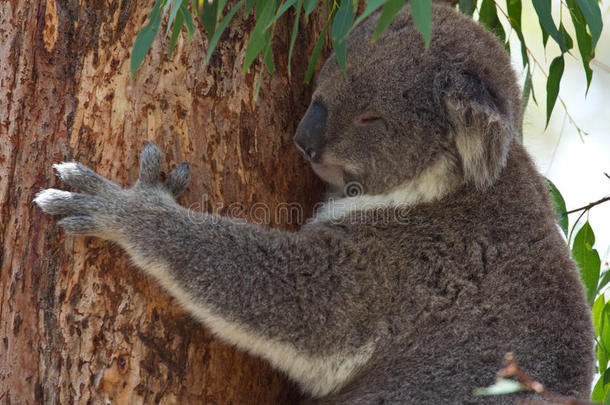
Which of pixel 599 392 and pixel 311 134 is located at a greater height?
pixel 311 134

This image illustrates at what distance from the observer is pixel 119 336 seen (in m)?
2.34

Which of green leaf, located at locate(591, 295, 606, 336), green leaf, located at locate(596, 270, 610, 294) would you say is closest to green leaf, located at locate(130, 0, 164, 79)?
green leaf, located at locate(596, 270, 610, 294)

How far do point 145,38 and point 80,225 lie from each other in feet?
2.27

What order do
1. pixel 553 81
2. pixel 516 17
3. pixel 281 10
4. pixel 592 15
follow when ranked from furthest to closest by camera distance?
pixel 516 17, pixel 553 81, pixel 592 15, pixel 281 10

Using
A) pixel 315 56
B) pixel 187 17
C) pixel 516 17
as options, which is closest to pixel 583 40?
pixel 516 17

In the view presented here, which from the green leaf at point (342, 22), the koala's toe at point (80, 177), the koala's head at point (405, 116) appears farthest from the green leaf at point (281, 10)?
the koala's toe at point (80, 177)

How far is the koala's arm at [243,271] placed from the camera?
2416 millimetres

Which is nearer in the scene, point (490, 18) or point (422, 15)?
point (422, 15)

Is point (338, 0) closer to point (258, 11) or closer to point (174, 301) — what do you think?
point (258, 11)

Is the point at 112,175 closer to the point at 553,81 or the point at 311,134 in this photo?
the point at 311,134

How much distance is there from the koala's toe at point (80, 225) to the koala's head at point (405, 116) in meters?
0.85

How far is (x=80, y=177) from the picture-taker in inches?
94.4

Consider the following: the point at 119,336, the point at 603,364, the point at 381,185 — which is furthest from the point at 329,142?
the point at 603,364

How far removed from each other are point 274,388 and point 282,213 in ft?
2.31
